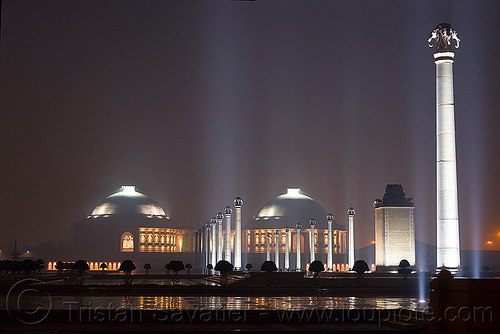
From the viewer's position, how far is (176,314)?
1520cm

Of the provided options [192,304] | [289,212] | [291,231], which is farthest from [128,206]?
[192,304]

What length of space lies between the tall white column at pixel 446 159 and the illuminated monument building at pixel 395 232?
18298mm

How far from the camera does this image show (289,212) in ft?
471

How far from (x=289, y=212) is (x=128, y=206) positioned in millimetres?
32145

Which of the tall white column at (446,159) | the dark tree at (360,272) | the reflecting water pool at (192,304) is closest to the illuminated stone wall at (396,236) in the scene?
the tall white column at (446,159)

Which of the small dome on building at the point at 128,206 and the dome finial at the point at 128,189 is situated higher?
the dome finial at the point at 128,189

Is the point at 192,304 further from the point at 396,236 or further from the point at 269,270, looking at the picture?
the point at 396,236

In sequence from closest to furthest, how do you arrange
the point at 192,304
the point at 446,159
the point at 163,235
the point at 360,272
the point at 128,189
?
the point at 192,304
the point at 360,272
the point at 446,159
the point at 163,235
the point at 128,189

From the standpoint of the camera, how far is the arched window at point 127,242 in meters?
128

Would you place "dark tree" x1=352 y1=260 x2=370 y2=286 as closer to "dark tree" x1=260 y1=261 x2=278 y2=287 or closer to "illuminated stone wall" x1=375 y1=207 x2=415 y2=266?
"dark tree" x1=260 y1=261 x2=278 y2=287

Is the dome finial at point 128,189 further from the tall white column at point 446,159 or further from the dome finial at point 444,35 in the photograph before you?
the dome finial at point 444,35

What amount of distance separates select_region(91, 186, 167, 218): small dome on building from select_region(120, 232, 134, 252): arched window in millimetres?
7691

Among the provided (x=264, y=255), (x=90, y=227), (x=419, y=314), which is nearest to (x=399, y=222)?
(x=419, y=314)

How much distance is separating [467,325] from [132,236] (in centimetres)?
11950
